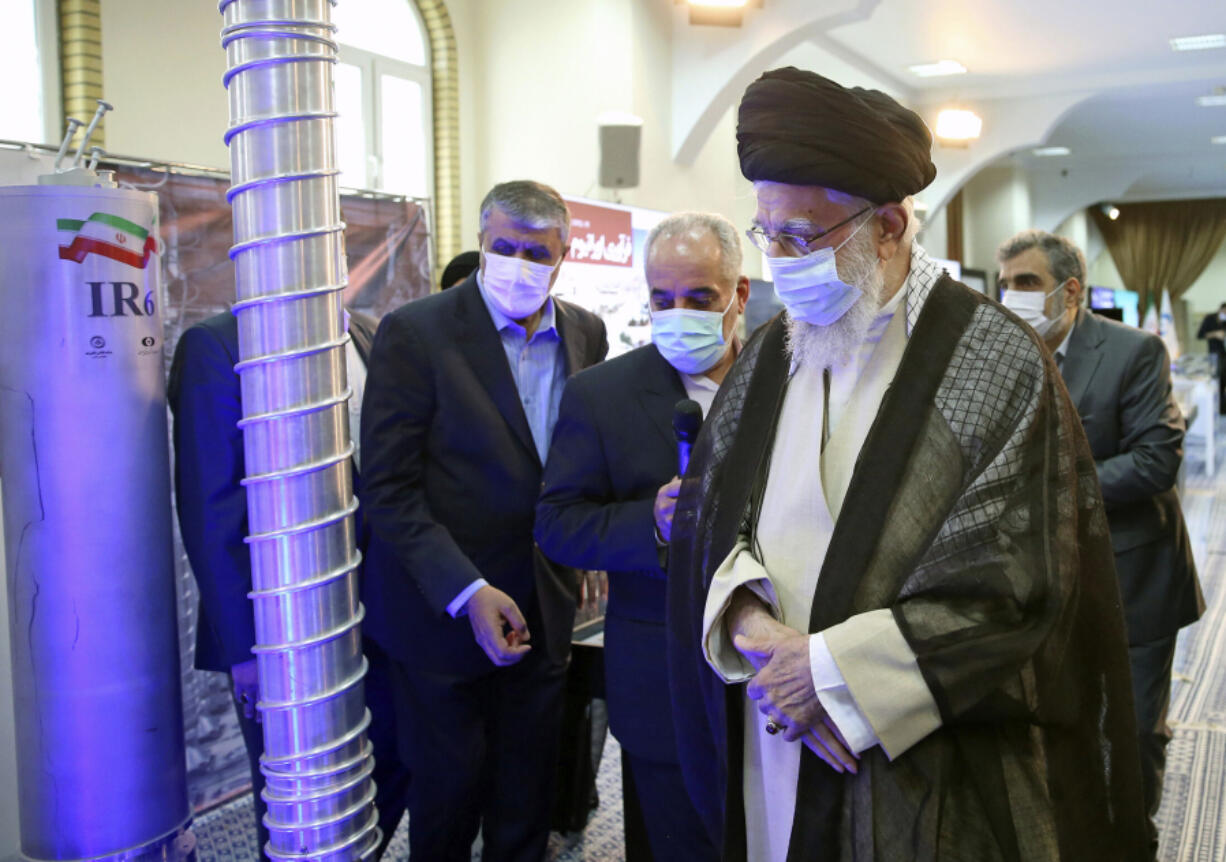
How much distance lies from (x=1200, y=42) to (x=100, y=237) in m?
9.39

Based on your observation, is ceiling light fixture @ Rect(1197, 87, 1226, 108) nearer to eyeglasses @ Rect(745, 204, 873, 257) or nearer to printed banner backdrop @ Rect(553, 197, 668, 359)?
printed banner backdrop @ Rect(553, 197, 668, 359)

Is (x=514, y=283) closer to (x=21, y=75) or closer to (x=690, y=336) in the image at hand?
(x=690, y=336)

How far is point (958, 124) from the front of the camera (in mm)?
9930

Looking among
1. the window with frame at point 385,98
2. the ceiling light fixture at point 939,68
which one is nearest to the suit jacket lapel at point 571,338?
the window with frame at point 385,98

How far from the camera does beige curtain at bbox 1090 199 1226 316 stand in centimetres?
2317

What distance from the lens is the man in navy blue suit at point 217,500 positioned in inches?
90.6

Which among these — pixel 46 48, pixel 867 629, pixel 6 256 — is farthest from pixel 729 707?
pixel 46 48

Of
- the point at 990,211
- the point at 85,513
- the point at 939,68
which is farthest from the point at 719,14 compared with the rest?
the point at 990,211

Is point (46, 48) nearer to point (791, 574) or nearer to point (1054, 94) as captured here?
point (791, 574)

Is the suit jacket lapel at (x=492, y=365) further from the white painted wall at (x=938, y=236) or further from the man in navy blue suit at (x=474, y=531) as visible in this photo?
the white painted wall at (x=938, y=236)

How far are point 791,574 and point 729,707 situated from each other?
0.23 m

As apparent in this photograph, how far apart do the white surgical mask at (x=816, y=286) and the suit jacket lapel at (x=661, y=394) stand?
24.1 inches

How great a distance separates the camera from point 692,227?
6.88ft

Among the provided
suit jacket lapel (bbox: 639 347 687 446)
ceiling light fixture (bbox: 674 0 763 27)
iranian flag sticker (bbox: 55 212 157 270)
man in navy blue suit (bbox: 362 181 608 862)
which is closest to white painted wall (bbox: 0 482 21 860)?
man in navy blue suit (bbox: 362 181 608 862)
